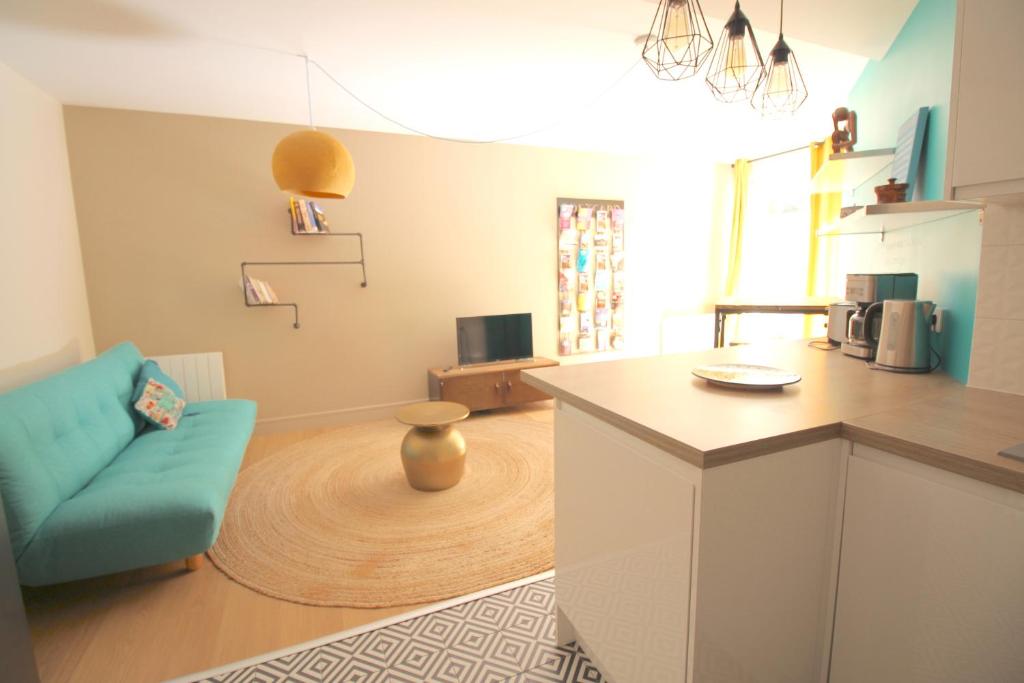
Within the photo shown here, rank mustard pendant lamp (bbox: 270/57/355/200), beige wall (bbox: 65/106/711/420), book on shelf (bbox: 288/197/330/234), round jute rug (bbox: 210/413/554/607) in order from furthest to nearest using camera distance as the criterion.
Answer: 1. book on shelf (bbox: 288/197/330/234)
2. beige wall (bbox: 65/106/711/420)
3. mustard pendant lamp (bbox: 270/57/355/200)
4. round jute rug (bbox: 210/413/554/607)

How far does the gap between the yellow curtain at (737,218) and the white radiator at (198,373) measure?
16.8 ft

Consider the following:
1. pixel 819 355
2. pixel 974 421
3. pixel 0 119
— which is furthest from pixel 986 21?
pixel 0 119

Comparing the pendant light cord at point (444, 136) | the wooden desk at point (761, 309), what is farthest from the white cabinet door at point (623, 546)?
the wooden desk at point (761, 309)

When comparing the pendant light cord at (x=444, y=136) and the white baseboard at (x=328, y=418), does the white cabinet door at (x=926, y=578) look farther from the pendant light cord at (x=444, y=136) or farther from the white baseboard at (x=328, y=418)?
the white baseboard at (x=328, y=418)

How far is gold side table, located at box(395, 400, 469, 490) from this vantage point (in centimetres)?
273

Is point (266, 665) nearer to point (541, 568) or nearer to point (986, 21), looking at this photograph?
point (541, 568)

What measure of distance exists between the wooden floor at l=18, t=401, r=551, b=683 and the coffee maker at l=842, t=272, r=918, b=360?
209 cm

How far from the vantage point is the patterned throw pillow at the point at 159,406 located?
2.67 metres

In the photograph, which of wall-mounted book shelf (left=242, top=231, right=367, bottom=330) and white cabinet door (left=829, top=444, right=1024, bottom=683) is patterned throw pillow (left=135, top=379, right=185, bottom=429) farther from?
white cabinet door (left=829, top=444, right=1024, bottom=683)

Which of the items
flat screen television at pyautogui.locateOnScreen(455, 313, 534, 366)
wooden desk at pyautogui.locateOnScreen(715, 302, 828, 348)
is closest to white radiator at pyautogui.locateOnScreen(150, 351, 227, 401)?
flat screen television at pyautogui.locateOnScreen(455, 313, 534, 366)

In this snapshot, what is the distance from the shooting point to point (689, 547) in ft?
3.20

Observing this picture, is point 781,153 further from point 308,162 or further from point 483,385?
point 308,162

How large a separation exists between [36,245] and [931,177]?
444 cm

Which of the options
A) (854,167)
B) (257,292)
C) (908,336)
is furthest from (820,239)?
(257,292)
